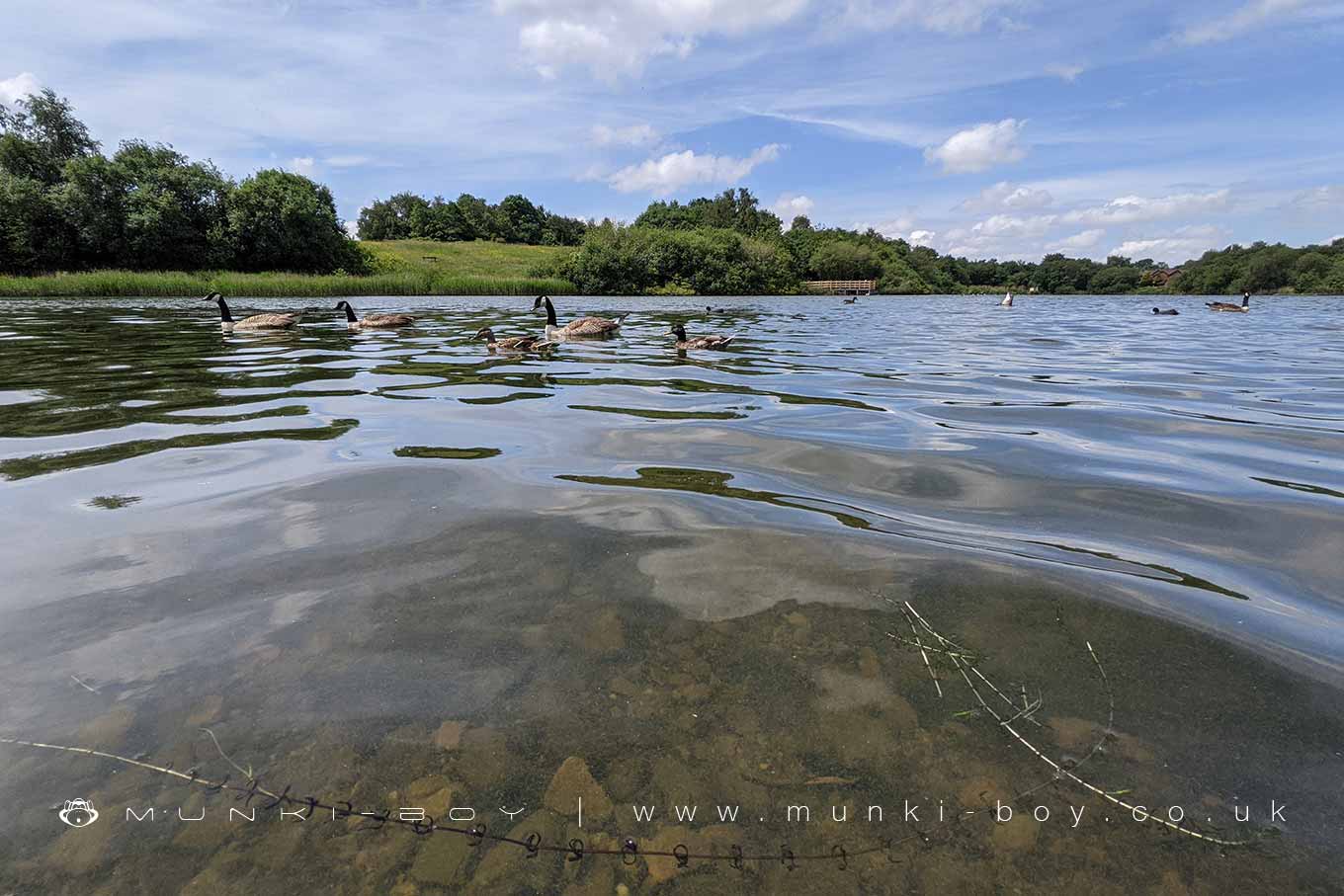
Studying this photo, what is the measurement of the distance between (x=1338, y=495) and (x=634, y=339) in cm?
1245

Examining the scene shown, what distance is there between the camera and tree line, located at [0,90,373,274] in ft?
169

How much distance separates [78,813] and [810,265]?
4698 inches

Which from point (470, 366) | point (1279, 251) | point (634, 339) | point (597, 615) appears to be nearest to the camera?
point (597, 615)

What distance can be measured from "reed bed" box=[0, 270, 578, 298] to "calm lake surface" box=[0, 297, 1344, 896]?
1366 inches

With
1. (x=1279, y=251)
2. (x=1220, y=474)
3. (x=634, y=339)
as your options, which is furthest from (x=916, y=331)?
(x=1279, y=251)

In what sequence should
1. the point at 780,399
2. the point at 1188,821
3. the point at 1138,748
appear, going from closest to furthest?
1. the point at 1188,821
2. the point at 1138,748
3. the point at 780,399

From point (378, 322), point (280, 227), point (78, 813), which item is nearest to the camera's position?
point (78, 813)

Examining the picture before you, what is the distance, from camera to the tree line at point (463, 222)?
360 feet

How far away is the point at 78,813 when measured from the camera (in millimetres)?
1555

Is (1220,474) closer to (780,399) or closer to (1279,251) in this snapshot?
(780,399)

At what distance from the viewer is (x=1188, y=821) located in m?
1.53

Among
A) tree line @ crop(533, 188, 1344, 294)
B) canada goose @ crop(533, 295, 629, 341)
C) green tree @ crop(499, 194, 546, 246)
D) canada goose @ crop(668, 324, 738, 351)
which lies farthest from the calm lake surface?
green tree @ crop(499, 194, 546, 246)

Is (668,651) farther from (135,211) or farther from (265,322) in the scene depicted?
(135,211)

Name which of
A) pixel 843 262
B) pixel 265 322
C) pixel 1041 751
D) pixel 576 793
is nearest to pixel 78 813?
pixel 576 793
